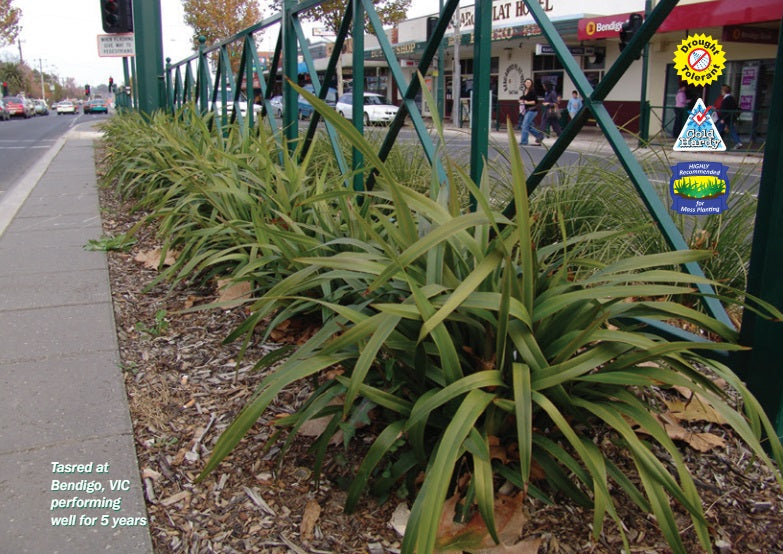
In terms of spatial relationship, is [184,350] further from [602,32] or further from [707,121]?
[602,32]

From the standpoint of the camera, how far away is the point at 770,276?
2.13m

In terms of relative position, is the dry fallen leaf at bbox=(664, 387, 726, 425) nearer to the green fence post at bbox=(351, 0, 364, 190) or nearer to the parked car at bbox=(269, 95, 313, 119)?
the green fence post at bbox=(351, 0, 364, 190)

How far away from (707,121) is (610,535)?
113 inches

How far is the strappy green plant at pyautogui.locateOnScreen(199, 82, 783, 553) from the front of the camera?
1.76 meters

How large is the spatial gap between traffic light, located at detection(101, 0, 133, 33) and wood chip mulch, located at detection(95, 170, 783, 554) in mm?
12900

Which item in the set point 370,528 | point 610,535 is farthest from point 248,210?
point 610,535

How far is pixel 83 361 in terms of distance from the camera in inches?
123

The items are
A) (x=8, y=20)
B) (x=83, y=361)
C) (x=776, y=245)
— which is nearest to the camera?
(x=776, y=245)

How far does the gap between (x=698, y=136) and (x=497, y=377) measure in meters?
2.49

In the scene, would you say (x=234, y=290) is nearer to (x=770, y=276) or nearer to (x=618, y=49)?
(x=770, y=276)

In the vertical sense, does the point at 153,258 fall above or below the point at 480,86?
A: below

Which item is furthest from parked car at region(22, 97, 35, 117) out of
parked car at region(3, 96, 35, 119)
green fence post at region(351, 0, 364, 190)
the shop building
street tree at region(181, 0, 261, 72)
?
green fence post at region(351, 0, 364, 190)

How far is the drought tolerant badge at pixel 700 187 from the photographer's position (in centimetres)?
289

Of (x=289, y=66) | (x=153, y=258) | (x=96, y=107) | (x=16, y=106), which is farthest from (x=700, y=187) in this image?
(x=96, y=107)
